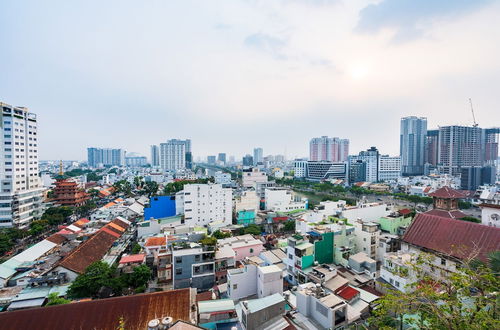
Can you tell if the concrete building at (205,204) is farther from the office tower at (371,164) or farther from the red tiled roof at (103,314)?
the office tower at (371,164)

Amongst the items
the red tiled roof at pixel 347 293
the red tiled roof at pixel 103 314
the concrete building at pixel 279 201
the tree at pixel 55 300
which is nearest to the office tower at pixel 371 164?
the concrete building at pixel 279 201

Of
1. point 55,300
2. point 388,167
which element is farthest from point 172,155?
point 55,300

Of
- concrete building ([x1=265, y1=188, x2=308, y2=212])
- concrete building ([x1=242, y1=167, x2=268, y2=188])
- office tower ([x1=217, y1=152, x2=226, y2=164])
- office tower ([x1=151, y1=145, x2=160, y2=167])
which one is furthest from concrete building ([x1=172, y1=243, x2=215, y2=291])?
office tower ([x1=217, y1=152, x2=226, y2=164])

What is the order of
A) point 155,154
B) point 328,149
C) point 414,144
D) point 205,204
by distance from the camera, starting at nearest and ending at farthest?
point 205,204 < point 414,144 < point 328,149 < point 155,154

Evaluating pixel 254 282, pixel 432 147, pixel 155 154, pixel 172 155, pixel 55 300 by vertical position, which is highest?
pixel 432 147

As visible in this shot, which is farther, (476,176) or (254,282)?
(476,176)

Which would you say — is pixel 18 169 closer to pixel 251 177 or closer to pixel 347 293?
pixel 347 293

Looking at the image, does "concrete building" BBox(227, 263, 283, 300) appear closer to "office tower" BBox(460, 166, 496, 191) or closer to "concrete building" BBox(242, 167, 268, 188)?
"concrete building" BBox(242, 167, 268, 188)
